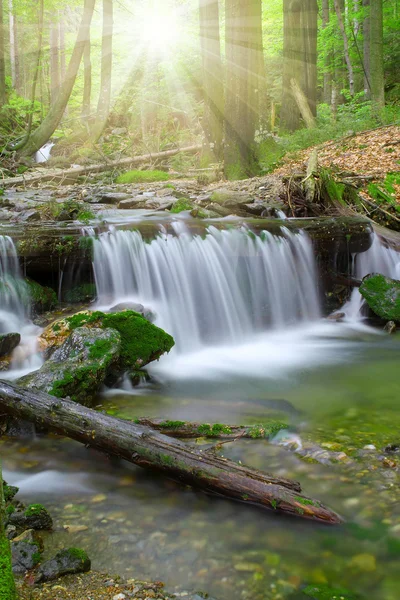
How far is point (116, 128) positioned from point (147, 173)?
384 inches

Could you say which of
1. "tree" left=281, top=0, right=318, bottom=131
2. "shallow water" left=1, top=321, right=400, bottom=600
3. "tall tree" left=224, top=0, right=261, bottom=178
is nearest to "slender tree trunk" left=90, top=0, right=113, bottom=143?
"tree" left=281, top=0, right=318, bottom=131

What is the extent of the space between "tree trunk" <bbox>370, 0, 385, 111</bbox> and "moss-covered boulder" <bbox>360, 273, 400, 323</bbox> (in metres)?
9.92

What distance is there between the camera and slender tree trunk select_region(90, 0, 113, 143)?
2033 centimetres

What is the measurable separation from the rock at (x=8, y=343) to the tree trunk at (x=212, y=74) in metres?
11.4

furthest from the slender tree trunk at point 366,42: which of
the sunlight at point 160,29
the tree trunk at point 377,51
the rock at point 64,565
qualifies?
the rock at point 64,565

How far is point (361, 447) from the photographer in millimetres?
4098

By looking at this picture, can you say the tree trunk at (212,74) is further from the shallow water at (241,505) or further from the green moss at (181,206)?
the shallow water at (241,505)

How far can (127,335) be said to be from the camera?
19.1 ft

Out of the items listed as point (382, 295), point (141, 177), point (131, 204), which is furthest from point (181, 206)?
point (141, 177)

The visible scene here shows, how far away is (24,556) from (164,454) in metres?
1.09

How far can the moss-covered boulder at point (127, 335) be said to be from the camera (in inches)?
226

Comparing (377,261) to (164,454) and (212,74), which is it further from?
(212,74)

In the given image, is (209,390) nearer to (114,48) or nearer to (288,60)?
(288,60)

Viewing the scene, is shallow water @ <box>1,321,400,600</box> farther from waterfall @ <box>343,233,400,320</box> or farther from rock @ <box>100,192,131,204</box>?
rock @ <box>100,192,131,204</box>
